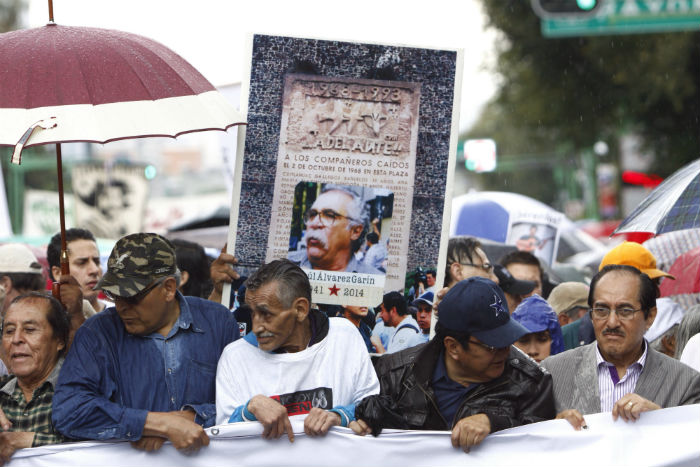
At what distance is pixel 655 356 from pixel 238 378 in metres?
1.67

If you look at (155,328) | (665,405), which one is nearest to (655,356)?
(665,405)

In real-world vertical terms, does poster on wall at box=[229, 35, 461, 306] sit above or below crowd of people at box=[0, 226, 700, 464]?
above

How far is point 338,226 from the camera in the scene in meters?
5.02

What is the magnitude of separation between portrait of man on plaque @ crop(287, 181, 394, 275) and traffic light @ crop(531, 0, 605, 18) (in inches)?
228

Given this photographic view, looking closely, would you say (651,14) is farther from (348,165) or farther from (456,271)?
(348,165)

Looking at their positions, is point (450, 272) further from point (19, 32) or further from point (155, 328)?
point (19, 32)

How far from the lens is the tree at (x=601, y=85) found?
2209 cm

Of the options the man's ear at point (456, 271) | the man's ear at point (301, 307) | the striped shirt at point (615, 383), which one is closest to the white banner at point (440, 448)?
the striped shirt at point (615, 383)

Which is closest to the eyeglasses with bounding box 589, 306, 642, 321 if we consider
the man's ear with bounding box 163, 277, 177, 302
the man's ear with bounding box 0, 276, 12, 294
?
the man's ear with bounding box 163, 277, 177, 302

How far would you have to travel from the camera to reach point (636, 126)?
2591 cm

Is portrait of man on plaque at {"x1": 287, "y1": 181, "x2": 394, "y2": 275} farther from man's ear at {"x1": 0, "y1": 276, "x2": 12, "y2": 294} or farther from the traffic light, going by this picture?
the traffic light

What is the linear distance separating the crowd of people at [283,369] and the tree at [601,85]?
18612 millimetres

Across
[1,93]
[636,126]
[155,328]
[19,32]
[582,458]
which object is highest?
[636,126]

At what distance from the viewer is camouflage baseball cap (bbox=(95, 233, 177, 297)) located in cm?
416
